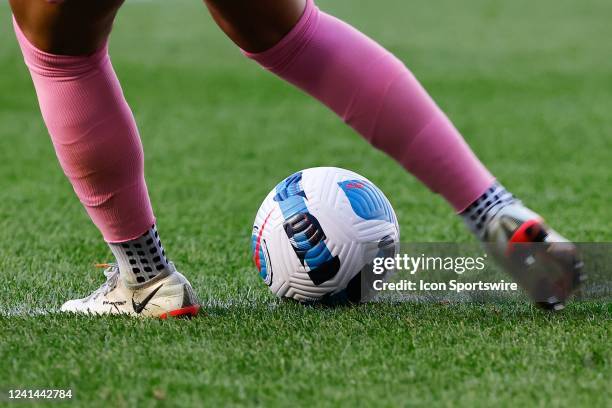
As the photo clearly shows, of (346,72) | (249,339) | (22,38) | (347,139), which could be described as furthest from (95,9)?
(347,139)

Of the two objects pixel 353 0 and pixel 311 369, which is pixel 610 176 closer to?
pixel 311 369

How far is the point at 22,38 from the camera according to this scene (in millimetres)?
2297

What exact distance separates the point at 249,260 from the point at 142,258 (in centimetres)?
100

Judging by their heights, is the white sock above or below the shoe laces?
above

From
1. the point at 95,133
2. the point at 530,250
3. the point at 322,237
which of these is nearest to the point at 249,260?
the point at 322,237

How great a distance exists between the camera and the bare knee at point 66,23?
82.4 inches

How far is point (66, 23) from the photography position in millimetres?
2135

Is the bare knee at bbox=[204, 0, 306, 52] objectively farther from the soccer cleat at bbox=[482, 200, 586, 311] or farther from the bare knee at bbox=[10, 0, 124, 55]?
the soccer cleat at bbox=[482, 200, 586, 311]

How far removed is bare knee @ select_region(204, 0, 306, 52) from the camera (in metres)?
2.14

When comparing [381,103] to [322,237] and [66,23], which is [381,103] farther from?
[66,23]

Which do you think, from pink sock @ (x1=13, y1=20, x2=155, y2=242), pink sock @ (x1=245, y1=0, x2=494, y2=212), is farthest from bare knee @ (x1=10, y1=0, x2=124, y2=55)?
pink sock @ (x1=245, y1=0, x2=494, y2=212)

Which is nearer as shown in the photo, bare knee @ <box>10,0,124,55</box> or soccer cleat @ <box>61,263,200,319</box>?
bare knee @ <box>10,0,124,55</box>

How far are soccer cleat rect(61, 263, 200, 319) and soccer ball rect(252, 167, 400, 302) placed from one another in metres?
0.28

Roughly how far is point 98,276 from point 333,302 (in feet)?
2.85
